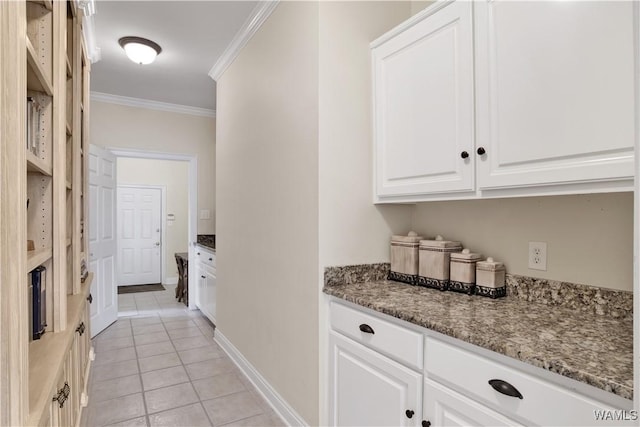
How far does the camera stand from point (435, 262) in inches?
69.6

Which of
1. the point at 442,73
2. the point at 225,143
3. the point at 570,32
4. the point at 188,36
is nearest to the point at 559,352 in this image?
the point at 570,32

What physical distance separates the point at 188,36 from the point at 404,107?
6.60ft

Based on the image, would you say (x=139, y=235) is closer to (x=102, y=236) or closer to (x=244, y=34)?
(x=102, y=236)

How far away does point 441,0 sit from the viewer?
1.58 metres

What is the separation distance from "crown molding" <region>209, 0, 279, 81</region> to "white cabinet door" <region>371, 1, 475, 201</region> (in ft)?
2.92

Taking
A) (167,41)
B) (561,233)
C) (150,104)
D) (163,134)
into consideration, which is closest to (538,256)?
(561,233)

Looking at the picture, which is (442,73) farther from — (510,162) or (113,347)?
(113,347)

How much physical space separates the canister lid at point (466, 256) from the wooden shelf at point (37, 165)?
1.67 m

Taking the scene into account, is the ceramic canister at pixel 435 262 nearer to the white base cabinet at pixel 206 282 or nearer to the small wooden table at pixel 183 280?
the white base cabinet at pixel 206 282

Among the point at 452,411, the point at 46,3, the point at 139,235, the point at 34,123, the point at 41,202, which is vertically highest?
the point at 46,3

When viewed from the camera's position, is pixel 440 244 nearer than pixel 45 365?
No

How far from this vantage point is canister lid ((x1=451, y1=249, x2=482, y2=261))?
166 centimetres

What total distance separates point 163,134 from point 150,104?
37 centimetres

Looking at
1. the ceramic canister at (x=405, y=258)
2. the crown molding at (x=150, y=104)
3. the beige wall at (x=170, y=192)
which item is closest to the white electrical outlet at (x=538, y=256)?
the ceramic canister at (x=405, y=258)
